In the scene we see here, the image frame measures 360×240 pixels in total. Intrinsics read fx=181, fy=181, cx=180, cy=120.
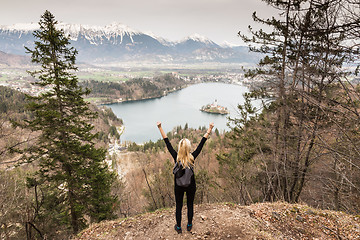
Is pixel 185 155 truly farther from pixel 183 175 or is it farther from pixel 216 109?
pixel 216 109

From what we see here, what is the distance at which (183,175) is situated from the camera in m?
3.04

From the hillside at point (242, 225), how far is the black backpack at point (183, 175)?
1.35 m

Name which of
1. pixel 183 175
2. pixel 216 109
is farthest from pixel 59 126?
pixel 216 109

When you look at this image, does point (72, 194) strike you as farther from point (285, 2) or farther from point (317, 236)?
point (285, 2)

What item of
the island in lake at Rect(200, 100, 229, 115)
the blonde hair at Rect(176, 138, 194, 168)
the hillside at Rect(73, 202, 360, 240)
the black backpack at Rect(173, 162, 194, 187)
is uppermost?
the blonde hair at Rect(176, 138, 194, 168)

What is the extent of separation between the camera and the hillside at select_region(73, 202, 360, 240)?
11.9 feet

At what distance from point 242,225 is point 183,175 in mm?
1857

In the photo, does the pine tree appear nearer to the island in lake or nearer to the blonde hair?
the blonde hair

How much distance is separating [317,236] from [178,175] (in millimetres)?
3376

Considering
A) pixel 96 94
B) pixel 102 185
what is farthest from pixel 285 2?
pixel 96 94

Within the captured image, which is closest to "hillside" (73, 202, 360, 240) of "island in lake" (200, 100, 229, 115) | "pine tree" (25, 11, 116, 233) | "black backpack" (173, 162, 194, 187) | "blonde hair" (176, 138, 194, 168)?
"black backpack" (173, 162, 194, 187)

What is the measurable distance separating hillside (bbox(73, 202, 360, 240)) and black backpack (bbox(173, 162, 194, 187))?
4.44 feet

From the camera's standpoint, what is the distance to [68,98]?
24.3 feet

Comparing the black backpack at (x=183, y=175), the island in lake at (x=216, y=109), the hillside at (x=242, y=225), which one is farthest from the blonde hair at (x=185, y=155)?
the island in lake at (x=216, y=109)
